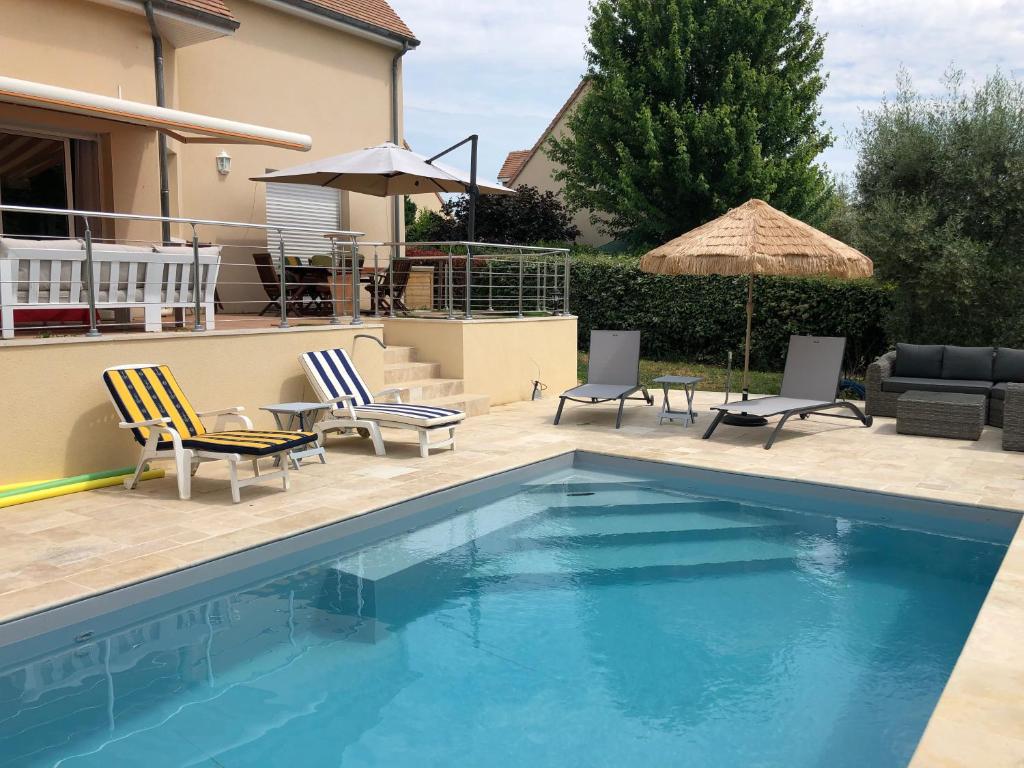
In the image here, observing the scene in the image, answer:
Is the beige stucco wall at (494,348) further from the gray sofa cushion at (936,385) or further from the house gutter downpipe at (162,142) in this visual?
the gray sofa cushion at (936,385)

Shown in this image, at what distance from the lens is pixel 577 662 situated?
4664mm

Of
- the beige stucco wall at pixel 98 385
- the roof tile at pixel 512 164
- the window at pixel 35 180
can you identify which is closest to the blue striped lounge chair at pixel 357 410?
the beige stucco wall at pixel 98 385

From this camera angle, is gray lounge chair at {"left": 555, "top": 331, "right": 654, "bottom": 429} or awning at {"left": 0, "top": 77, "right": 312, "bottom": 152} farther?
gray lounge chair at {"left": 555, "top": 331, "right": 654, "bottom": 429}

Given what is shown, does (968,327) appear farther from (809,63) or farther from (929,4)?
(809,63)

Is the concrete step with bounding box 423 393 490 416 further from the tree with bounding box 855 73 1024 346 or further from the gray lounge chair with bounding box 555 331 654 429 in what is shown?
the tree with bounding box 855 73 1024 346

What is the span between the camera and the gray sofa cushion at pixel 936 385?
35.3ft

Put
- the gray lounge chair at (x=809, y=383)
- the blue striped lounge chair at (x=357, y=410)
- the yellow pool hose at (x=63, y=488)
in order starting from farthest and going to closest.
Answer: the gray lounge chair at (x=809, y=383) < the blue striped lounge chair at (x=357, y=410) < the yellow pool hose at (x=63, y=488)

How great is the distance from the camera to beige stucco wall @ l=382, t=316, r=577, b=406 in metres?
11.9

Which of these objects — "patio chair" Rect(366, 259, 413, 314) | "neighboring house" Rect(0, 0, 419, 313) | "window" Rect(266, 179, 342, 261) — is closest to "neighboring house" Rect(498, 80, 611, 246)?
"neighboring house" Rect(0, 0, 419, 313)

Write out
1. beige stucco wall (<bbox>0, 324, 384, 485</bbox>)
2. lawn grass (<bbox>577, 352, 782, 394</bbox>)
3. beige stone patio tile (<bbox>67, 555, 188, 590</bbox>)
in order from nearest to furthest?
beige stone patio tile (<bbox>67, 555, 188, 590</bbox>) < beige stucco wall (<bbox>0, 324, 384, 485</bbox>) < lawn grass (<bbox>577, 352, 782, 394</bbox>)

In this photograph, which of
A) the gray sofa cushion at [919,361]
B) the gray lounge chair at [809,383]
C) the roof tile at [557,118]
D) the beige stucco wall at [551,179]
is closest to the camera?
the gray lounge chair at [809,383]

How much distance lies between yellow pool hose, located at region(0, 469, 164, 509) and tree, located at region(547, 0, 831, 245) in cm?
1538

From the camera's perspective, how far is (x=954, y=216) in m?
12.9

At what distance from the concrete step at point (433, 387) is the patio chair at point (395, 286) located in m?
1.78
